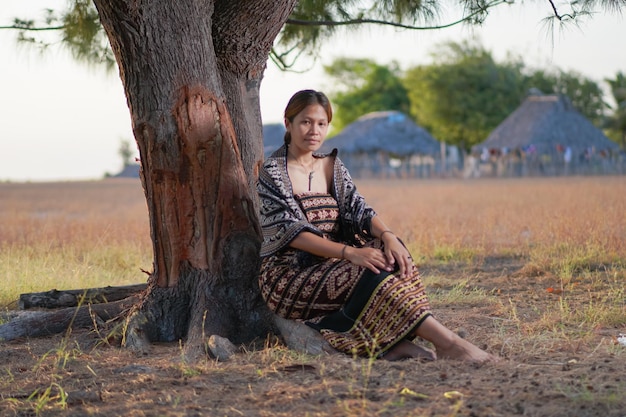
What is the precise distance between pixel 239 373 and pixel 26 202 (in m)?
17.4

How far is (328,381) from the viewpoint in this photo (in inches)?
116

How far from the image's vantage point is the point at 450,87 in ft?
127

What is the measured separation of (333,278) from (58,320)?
1723 millimetres

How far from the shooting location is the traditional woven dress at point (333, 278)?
335 centimetres

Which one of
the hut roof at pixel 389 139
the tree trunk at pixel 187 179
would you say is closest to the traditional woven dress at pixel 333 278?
the tree trunk at pixel 187 179

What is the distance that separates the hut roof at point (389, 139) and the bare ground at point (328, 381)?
93.4 ft

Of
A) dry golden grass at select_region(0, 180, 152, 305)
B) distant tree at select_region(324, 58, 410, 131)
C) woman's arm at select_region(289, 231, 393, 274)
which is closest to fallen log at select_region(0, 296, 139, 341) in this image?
dry golden grass at select_region(0, 180, 152, 305)

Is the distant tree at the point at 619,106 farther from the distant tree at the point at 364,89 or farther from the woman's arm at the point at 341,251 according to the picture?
the woman's arm at the point at 341,251

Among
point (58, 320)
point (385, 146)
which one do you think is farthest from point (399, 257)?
point (385, 146)

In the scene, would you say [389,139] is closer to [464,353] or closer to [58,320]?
[58,320]

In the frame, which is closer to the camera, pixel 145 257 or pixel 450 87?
pixel 145 257

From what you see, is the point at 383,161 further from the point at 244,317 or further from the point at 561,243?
the point at 244,317

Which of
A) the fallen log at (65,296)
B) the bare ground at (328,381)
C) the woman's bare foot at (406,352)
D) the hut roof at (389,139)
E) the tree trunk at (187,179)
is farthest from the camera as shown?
the hut roof at (389,139)

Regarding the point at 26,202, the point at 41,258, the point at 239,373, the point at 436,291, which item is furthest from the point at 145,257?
the point at 26,202
